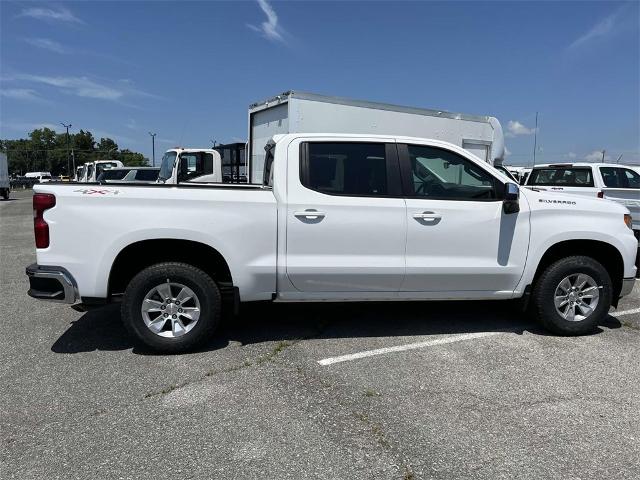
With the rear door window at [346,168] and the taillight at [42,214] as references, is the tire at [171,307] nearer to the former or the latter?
the taillight at [42,214]

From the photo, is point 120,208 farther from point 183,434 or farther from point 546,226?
point 546,226

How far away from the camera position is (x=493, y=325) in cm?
535

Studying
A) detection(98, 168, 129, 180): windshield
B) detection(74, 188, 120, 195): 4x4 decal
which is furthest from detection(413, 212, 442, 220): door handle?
detection(98, 168, 129, 180): windshield

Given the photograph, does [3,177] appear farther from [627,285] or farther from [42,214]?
[627,285]

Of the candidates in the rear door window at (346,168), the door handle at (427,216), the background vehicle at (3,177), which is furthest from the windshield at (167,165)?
the background vehicle at (3,177)

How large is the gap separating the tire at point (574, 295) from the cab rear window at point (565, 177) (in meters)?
6.74

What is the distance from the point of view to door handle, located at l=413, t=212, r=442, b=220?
178 inches

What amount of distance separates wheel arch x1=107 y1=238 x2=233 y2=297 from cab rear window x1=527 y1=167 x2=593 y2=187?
30.1 feet

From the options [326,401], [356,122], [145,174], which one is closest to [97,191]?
[326,401]

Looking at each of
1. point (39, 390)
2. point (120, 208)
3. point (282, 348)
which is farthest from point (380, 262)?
point (39, 390)

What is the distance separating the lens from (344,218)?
14.5ft

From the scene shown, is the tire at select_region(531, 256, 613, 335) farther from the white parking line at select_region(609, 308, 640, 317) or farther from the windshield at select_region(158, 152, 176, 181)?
the windshield at select_region(158, 152, 176, 181)

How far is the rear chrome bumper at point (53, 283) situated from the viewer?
415 centimetres

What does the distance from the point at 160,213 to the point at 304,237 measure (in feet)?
4.06
